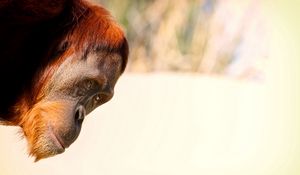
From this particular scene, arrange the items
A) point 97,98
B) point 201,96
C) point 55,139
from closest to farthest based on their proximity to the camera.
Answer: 1. point 55,139
2. point 97,98
3. point 201,96

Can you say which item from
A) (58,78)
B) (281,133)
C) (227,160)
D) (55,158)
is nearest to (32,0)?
(58,78)

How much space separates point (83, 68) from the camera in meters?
1.64

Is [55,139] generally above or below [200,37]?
below

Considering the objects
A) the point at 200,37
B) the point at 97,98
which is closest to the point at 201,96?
the point at 200,37

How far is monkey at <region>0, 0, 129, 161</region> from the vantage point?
1540mm

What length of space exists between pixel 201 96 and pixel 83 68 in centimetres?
52

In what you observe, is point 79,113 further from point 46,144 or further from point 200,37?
point 200,37

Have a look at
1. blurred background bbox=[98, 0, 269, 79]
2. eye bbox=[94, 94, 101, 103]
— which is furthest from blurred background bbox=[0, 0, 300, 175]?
eye bbox=[94, 94, 101, 103]

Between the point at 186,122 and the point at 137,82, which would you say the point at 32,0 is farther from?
the point at 186,122

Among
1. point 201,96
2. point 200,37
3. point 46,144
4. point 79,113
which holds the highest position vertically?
point 200,37

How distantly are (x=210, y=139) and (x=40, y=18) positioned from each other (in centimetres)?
74

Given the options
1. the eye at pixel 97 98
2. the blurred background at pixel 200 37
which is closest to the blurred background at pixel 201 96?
the blurred background at pixel 200 37

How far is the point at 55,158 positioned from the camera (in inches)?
72.9

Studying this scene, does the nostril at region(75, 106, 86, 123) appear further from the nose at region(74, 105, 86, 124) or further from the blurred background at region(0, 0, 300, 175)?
the blurred background at region(0, 0, 300, 175)
